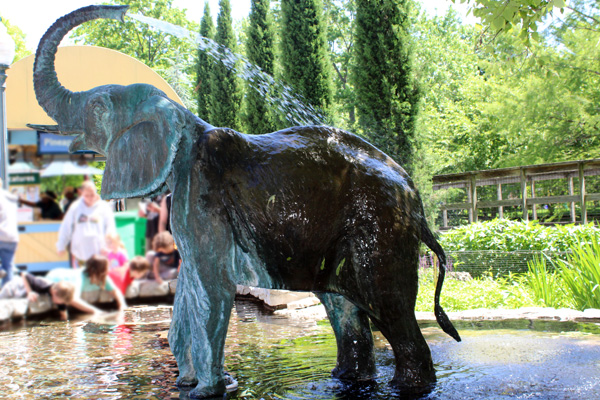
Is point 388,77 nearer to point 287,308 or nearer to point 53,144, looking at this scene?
point 287,308

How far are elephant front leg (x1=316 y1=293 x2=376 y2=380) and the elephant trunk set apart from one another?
1843 millimetres

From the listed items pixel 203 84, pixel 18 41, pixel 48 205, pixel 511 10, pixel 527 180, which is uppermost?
pixel 18 41

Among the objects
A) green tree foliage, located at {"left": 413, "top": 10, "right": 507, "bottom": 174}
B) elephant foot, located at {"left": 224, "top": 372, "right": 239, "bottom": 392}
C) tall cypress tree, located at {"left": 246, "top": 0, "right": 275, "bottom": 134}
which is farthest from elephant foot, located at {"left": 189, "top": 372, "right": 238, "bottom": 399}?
green tree foliage, located at {"left": 413, "top": 10, "right": 507, "bottom": 174}

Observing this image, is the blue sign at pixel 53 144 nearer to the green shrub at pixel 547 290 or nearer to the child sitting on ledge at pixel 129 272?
the child sitting on ledge at pixel 129 272

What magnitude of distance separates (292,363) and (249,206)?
55.8 inches

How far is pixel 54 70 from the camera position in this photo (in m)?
3.29

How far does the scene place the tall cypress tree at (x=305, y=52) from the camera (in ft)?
42.0

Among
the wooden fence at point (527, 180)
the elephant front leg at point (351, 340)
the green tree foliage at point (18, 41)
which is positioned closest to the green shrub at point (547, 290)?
the elephant front leg at point (351, 340)

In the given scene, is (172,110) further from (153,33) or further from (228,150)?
(153,33)

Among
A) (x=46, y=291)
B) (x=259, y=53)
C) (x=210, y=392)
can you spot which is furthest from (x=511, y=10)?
(x=259, y=53)

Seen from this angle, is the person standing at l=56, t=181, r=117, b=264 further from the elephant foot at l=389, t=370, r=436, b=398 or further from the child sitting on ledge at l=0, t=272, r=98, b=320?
the elephant foot at l=389, t=370, r=436, b=398

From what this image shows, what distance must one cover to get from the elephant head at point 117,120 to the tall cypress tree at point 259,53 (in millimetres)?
11126

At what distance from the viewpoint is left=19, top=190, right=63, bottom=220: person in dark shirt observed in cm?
806

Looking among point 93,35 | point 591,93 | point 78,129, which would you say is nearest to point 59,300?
point 78,129
